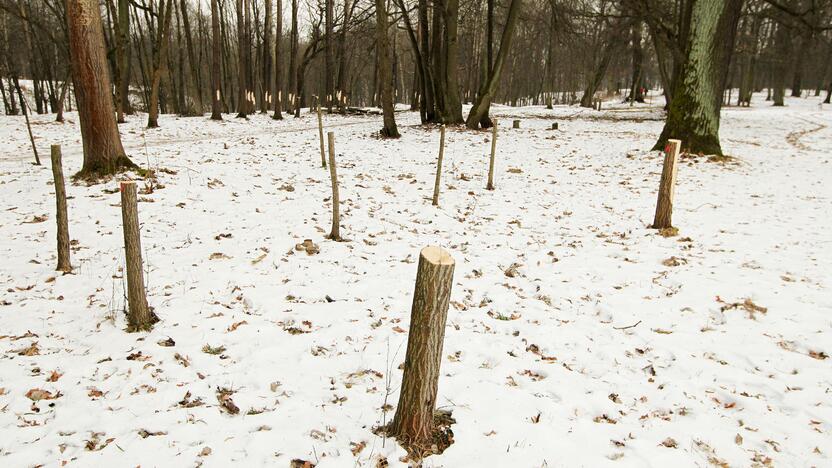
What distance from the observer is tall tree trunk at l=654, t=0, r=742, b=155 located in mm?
10664

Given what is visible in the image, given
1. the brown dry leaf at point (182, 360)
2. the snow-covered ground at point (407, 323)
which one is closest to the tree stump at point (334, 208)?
the snow-covered ground at point (407, 323)

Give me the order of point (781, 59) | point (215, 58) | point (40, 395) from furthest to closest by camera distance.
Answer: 1. point (781, 59)
2. point (215, 58)
3. point (40, 395)

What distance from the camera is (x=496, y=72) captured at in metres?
16.7

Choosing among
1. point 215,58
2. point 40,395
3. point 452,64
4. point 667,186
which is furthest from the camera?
point 215,58

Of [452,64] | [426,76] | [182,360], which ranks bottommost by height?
[182,360]

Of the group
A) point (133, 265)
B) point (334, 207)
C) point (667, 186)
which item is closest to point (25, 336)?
point (133, 265)

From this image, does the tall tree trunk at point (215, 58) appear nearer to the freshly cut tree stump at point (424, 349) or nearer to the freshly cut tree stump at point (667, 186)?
the freshly cut tree stump at point (667, 186)

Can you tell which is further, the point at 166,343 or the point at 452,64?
the point at 452,64

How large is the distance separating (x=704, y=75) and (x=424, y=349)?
12.1 metres

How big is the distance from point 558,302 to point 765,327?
187cm

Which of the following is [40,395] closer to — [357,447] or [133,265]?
[133,265]

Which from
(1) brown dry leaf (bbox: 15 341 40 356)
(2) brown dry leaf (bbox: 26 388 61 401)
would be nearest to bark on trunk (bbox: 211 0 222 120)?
(1) brown dry leaf (bbox: 15 341 40 356)

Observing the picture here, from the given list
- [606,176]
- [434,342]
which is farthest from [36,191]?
[606,176]

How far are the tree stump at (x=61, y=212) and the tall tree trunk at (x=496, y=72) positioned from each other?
1460cm
